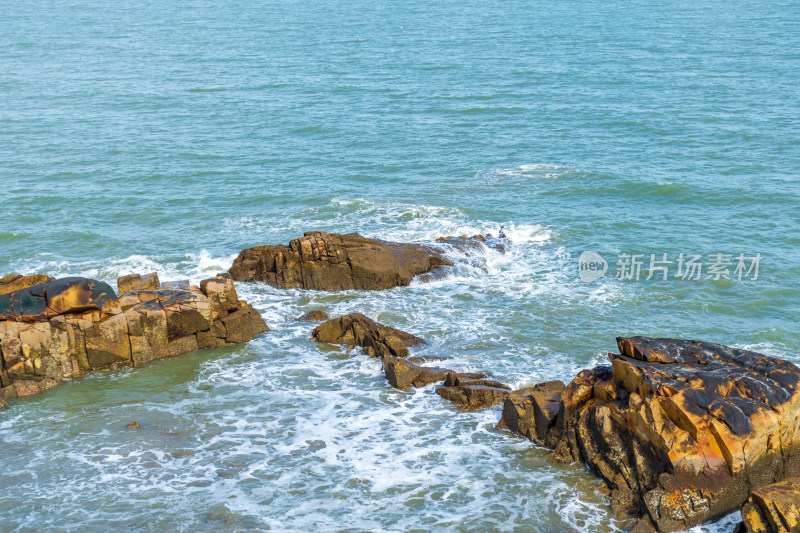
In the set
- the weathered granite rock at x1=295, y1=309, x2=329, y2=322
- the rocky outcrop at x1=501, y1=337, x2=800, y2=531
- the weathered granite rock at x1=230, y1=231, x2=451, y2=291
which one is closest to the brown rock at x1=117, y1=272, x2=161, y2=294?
the weathered granite rock at x1=230, y1=231, x2=451, y2=291

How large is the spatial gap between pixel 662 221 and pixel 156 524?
26638 millimetres

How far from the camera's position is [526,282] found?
2941 cm

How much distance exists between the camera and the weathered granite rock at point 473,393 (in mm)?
20734

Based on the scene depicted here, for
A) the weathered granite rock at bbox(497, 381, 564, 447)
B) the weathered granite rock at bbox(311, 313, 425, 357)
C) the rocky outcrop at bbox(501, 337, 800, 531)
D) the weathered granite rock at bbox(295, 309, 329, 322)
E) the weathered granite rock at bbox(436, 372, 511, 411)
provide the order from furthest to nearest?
the weathered granite rock at bbox(295, 309, 329, 322) < the weathered granite rock at bbox(311, 313, 425, 357) < the weathered granite rock at bbox(436, 372, 511, 411) < the weathered granite rock at bbox(497, 381, 564, 447) < the rocky outcrop at bbox(501, 337, 800, 531)

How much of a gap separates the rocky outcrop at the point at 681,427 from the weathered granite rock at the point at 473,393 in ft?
8.14

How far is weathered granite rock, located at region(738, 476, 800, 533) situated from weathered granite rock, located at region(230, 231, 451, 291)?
52.8ft

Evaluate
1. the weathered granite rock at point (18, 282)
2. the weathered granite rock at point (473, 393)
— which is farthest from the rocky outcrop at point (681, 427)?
the weathered granite rock at point (18, 282)

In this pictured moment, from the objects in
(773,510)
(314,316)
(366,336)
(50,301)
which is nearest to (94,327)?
(50,301)

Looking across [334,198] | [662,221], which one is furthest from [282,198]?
[662,221]

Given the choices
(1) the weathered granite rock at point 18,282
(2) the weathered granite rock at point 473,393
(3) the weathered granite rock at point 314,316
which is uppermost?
(1) the weathered granite rock at point 18,282

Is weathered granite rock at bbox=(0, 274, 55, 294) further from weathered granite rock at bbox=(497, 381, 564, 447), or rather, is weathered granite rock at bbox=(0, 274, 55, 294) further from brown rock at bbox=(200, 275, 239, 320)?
weathered granite rock at bbox=(497, 381, 564, 447)

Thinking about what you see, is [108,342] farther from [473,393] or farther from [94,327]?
[473,393]

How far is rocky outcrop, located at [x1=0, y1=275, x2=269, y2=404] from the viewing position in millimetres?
21922

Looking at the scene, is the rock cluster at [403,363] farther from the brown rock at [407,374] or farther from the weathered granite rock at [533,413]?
the weathered granite rock at [533,413]
